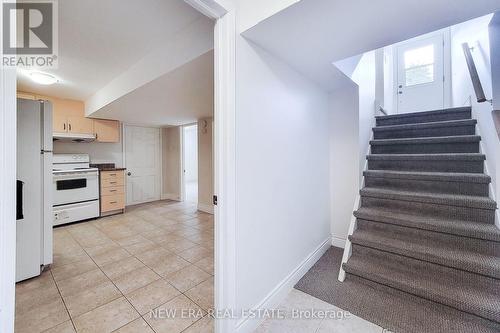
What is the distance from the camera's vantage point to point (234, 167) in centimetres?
136

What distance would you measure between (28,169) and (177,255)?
5.62ft

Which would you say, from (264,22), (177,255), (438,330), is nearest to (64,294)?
(177,255)

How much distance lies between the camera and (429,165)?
2418 mm

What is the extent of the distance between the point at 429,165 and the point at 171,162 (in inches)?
216

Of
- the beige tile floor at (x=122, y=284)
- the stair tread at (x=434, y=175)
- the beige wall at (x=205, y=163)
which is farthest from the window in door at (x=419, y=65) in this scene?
the beige tile floor at (x=122, y=284)

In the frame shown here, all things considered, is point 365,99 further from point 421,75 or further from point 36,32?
point 36,32

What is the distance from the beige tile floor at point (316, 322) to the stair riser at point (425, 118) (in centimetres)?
278

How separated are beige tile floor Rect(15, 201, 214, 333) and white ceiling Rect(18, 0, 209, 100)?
2309 mm

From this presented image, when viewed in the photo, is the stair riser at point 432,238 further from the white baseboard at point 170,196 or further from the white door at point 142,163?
the white door at point 142,163

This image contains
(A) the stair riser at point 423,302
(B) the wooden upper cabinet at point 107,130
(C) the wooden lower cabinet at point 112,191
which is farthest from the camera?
(B) the wooden upper cabinet at point 107,130

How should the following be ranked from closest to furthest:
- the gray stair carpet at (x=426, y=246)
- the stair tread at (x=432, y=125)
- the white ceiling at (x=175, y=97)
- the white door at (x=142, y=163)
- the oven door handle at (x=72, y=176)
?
the gray stair carpet at (x=426, y=246), the white ceiling at (x=175, y=97), the stair tread at (x=432, y=125), the oven door handle at (x=72, y=176), the white door at (x=142, y=163)

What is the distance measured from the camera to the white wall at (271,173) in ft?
4.70

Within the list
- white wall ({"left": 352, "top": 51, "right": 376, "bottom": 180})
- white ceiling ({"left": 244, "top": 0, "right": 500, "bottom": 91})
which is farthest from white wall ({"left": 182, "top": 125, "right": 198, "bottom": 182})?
white ceiling ({"left": 244, "top": 0, "right": 500, "bottom": 91})

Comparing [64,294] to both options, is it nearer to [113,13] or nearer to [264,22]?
[113,13]
